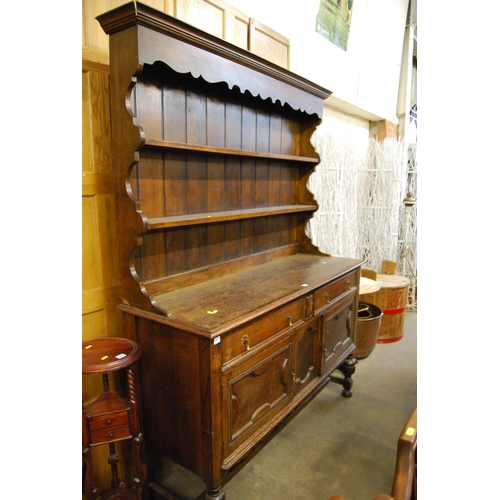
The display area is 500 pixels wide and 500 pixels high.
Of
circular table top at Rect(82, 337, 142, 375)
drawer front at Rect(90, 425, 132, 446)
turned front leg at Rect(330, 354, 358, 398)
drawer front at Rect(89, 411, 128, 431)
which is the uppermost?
circular table top at Rect(82, 337, 142, 375)

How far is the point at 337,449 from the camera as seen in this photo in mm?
2230

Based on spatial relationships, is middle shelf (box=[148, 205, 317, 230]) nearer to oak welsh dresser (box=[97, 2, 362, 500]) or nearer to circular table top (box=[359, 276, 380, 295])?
oak welsh dresser (box=[97, 2, 362, 500])

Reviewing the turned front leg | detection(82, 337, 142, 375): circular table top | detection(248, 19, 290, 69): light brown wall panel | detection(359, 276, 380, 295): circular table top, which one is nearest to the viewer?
detection(82, 337, 142, 375): circular table top

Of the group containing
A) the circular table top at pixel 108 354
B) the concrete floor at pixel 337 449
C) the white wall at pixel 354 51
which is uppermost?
the white wall at pixel 354 51

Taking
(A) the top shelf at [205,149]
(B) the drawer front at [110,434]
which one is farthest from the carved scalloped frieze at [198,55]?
(B) the drawer front at [110,434]

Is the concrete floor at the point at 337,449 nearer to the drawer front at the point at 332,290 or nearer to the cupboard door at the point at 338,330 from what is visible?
the cupboard door at the point at 338,330

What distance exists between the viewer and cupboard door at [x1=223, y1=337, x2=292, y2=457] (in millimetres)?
1548

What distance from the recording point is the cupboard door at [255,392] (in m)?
1.55

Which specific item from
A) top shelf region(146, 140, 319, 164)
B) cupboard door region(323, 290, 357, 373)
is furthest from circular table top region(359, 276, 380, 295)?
top shelf region(146, 140, 319, 164)

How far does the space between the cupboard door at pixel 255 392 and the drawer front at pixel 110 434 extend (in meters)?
0.39

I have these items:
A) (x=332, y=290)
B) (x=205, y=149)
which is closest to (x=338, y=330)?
(x=332, y=290)

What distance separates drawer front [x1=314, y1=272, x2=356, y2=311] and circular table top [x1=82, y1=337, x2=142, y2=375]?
3.30 feet
